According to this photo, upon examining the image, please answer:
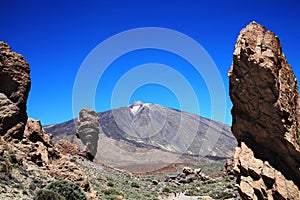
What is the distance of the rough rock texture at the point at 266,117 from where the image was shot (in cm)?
923

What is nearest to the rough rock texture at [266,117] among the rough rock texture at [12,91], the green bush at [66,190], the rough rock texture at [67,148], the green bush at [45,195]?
the green bush at [45,195]

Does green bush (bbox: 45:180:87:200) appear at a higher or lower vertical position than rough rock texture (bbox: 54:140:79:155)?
lower

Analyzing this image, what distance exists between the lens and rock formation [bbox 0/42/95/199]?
14.5m

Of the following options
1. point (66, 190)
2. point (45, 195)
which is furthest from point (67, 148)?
point (45, 195)

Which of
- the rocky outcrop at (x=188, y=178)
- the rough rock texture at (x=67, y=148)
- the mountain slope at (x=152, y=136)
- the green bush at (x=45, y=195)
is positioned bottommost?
the green bush at (x=45, y=195)

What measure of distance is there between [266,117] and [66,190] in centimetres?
853

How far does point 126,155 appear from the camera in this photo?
86.6 meters

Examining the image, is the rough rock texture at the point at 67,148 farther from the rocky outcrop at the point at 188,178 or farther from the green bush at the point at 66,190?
the green bush at the point at 66,190

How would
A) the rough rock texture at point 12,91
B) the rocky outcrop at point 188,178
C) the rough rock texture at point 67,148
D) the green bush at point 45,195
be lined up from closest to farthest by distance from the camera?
the green bush at point 45,195 < the rough rock texture at point 12,91 < the rocky outcrop at point 188,178 < the rough rock texture at point 67,148

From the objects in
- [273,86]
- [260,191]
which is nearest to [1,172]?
[260,191]

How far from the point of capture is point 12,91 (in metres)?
15.2

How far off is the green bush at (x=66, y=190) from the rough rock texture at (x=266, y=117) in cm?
680

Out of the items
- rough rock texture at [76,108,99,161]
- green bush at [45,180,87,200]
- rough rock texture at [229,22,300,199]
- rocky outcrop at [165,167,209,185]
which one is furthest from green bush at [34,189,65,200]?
rough rock texture at [76,108,99,161]

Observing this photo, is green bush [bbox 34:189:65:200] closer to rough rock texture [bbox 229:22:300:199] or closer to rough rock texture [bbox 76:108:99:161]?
rough rock texture [bbox 229:22:300:199]
